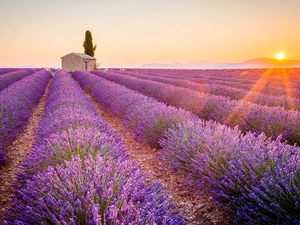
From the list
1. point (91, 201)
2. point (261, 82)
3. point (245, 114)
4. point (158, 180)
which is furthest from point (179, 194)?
point (261, 82)

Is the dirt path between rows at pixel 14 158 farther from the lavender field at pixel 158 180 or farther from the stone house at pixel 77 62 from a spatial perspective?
the stone house at pixel 77 62

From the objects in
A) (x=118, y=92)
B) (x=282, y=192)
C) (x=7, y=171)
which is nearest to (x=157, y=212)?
(x=282, y=192)

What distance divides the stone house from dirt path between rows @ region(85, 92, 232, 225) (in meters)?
30.5

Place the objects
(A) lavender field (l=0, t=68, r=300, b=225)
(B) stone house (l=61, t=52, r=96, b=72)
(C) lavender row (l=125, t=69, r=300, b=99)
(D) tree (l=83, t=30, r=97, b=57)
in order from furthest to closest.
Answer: (D) tree (l=83, t=30, r=97, b=57)
(B) stone house (l=61, t=52, r=96, b=72)
(C) lavender row (l=125, t=69, r=300, b=99)
(A) lavender field (l=0, t=68, r=300, b=225)

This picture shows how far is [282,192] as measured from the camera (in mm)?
1835

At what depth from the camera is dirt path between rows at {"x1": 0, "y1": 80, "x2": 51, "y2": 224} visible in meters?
2.81

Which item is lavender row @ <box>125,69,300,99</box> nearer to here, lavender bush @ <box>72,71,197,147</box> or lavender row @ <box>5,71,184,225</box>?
lavender bush @ <box>72,71,197,147</box>

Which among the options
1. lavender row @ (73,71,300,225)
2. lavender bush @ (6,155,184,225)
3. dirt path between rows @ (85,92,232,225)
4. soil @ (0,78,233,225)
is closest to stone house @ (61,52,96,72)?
soil @ (0,78,233,225)

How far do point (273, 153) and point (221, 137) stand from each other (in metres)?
0.80

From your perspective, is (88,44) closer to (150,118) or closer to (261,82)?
(261,82)

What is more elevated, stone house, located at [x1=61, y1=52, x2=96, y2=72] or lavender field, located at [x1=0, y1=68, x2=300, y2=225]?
stone house, located at [x1=61, y1=52, x2=96, y2=72]

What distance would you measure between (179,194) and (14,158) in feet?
9.12

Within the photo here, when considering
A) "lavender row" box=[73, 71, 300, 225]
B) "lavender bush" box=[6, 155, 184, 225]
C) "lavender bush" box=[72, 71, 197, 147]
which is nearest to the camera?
"lavender bush" box=[6, 155, 184, 225]

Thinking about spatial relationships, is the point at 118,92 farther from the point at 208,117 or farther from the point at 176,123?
the point at 176,123
